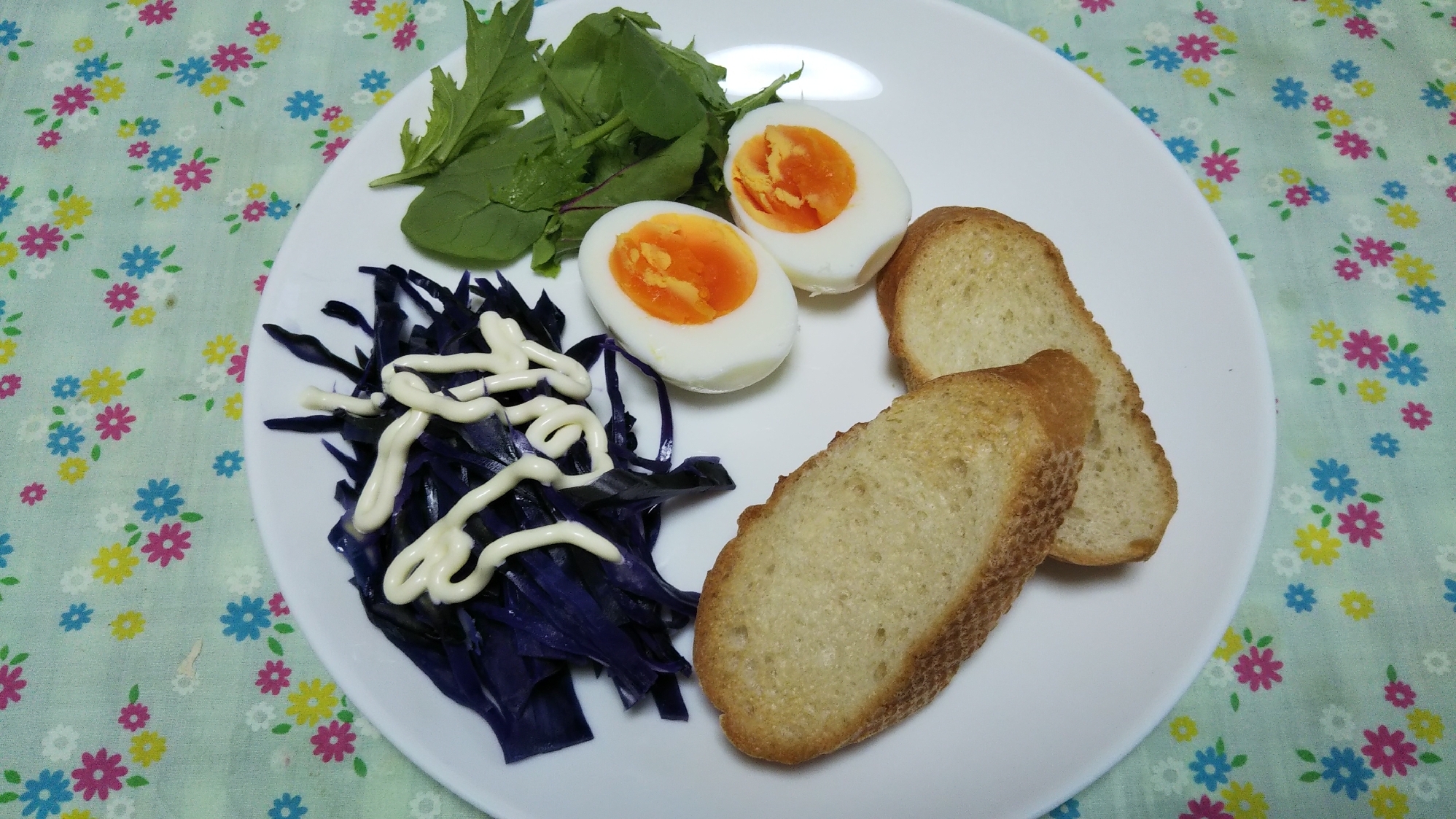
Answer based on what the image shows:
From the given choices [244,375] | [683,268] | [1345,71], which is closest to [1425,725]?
[1345,71]

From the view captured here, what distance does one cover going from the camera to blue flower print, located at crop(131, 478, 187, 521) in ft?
7.47

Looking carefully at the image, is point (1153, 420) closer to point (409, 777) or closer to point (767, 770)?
point (767, 770)

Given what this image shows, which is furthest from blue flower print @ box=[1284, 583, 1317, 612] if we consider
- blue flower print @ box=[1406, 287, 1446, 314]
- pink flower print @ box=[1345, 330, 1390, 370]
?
blue flower print @ box=[1406, 287, 1446, 314]

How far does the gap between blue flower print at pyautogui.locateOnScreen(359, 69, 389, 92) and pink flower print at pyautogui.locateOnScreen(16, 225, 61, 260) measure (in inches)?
37.0

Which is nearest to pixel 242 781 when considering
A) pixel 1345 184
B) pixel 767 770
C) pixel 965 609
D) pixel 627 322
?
pixel 767 770

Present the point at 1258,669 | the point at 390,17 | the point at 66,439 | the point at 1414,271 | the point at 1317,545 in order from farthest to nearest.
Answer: the point at 390,17, the point at 1414,271, the point at 66,439, the point at 1317,545, the point at 1258,669

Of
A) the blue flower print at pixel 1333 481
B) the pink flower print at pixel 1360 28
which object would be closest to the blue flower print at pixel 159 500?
the blue flower print at pixel 1333 481

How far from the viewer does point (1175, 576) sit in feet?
6.60

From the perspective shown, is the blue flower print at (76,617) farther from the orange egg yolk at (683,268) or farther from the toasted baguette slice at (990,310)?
the toasted baguette slice at (990,310)

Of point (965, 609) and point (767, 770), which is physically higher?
point (965, 609)

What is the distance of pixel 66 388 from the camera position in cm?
240

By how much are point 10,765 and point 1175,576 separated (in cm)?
264

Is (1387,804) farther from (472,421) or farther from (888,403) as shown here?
(472,421)

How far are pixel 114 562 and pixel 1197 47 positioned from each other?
3292mm
